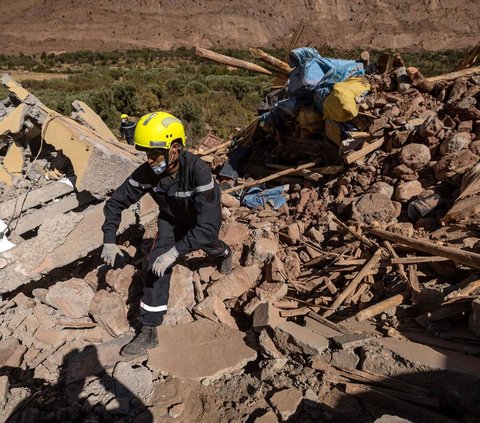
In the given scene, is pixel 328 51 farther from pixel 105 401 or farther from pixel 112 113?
pixel 112 113

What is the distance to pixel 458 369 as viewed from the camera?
7.23 feet

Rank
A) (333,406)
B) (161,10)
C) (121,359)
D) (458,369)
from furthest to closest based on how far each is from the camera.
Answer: (161,10) < (121,359) < (333,406) < (458,369)

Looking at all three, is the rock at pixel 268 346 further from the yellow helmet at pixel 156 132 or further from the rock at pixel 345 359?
the yellow helmet at pixel 156 132

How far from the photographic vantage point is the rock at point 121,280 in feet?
13.0

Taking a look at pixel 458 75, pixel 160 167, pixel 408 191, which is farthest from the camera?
pixel 458 75

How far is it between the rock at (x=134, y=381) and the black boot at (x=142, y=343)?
0.43 ft

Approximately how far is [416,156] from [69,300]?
449 centimetres

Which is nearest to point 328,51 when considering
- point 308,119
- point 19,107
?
point 308,119

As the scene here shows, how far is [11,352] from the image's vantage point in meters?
3.43

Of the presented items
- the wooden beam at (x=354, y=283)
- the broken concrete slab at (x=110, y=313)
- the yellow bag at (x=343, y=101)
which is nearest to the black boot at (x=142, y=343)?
the broken concrete slab at (x=110, y=313)

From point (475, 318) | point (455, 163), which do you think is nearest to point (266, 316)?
point (475, 318)

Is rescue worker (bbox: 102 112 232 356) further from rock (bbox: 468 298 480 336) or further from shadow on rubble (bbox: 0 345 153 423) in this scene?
rock (bbox: 468 298 480 336)

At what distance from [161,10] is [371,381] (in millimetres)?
52364

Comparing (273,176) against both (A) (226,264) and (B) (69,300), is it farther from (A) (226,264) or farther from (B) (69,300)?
(B) (69,300)
